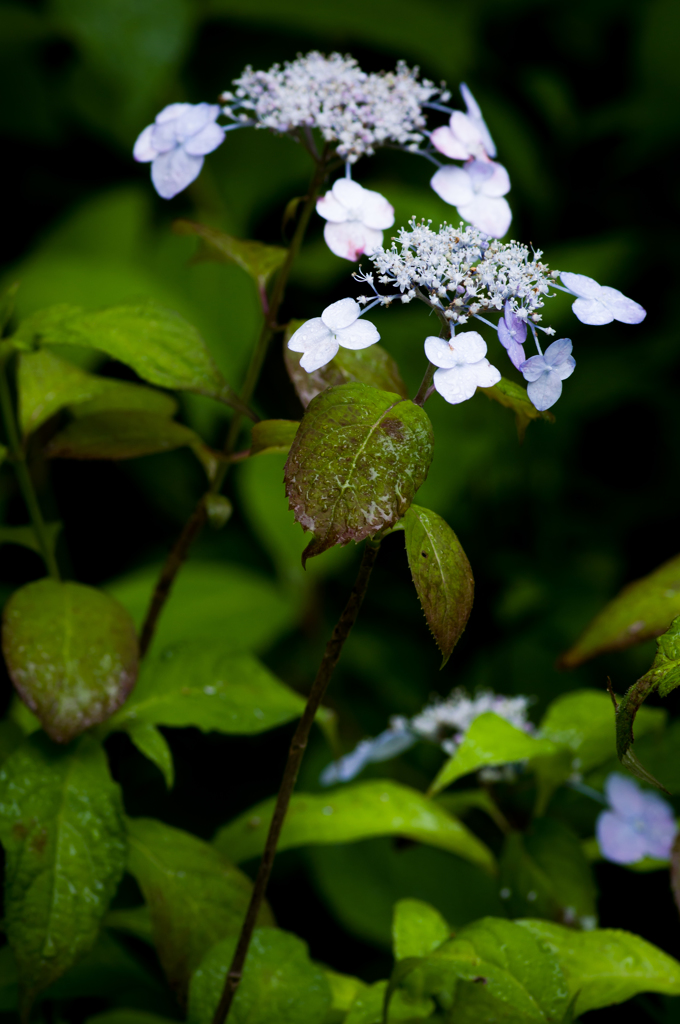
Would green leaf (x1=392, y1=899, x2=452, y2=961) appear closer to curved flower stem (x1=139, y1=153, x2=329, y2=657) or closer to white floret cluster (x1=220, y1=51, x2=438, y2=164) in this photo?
curved flower stem (x1=139, y1=153, x2=329, y2=657)

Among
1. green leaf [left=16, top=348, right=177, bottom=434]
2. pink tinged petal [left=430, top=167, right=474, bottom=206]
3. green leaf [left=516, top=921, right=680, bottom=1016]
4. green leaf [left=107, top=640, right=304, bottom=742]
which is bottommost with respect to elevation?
green leaf [left=516, top=921, right=680, bottom=1016]

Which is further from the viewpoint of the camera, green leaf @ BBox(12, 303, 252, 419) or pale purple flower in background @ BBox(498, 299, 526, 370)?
green leaf @ BBox(12, 303, 252, 419)

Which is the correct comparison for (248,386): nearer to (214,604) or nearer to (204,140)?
(204,140)

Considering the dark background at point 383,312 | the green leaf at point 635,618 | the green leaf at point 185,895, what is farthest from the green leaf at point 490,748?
the dark background at point 383,312

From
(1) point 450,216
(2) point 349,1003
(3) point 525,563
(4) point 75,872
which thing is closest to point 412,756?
(3) point 525,563

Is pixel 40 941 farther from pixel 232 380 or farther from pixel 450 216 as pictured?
pixel 450 216

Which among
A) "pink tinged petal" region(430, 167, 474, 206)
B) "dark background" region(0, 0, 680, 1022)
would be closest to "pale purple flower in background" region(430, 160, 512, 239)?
"pink tinged petal" region(430, 167, 474, 206)
